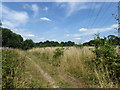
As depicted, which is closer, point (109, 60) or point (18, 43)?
point (109, 60)

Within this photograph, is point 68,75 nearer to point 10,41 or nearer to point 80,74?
point 80,74

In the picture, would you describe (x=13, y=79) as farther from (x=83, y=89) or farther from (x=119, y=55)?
(x=119, y=55)

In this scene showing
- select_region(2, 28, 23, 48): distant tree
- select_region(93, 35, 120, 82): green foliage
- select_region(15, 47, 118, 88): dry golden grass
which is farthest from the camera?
select_region(2, 28, 23, 48): distant tree


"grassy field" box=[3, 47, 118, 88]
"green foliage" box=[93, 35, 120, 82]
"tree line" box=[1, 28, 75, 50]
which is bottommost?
"grassy field" box=[3, 47, 118, 88]

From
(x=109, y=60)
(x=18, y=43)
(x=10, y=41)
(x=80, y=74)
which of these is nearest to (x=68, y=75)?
(x=80, y=74)

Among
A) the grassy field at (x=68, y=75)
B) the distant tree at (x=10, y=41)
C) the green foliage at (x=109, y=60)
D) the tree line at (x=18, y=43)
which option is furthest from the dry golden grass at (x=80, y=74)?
the distant tree at (x=10, y=41)

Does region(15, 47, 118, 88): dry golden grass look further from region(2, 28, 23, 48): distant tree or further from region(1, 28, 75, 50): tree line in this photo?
region(2, 28, 23, 48): distant tree

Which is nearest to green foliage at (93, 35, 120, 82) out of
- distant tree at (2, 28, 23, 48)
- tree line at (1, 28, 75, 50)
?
tree line at (1, 28, 75, 50)

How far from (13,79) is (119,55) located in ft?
11.1

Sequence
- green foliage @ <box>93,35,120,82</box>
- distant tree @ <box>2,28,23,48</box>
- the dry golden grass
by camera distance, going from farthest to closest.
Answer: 1. distant tree @ <box>2,28,23,48</box>
2. green foliage @ <box>93,35,120,82</box>
3. the dry golden grass

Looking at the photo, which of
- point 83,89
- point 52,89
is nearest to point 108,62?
point 83,89

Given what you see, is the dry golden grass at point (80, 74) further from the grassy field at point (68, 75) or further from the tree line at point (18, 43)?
the tree line at point (18, 43)

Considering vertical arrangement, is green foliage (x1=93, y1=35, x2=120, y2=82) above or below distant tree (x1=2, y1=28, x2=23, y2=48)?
below

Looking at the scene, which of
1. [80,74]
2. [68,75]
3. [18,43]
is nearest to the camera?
[80,74]
